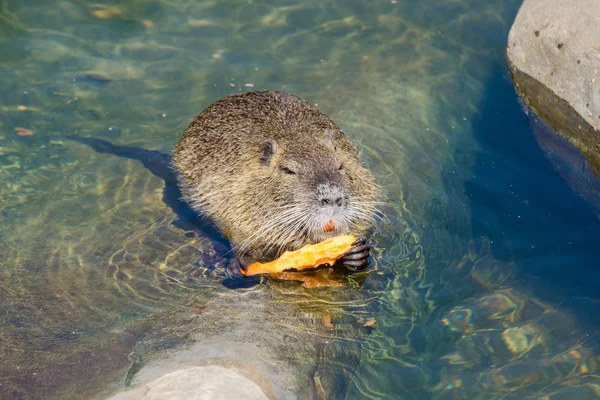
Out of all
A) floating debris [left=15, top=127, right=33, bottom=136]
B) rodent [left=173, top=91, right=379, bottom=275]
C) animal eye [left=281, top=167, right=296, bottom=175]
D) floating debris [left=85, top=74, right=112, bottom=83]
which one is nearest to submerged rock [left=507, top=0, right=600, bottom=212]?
rodent [left=173, top=91, right=379, bottom=275]

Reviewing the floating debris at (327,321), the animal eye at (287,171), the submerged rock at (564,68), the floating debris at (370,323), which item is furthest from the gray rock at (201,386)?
the submerged rock at (564,68)

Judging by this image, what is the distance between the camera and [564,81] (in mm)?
5512

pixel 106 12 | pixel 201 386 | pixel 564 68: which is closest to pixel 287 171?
pixel 201 386

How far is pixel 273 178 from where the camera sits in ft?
14.6

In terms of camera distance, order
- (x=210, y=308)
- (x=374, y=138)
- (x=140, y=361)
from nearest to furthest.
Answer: (x=140, y=361), (x=210, y=308), (x=374, y=138)

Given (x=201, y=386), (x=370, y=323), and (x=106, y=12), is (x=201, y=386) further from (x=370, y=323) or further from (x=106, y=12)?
(x=106, y=12)

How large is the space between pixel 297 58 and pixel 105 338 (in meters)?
3.95

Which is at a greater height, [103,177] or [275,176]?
[275,176]

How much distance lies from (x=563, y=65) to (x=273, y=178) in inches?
99.7

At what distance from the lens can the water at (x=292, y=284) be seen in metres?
3.71

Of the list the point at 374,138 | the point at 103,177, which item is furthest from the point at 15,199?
the point at 374,138

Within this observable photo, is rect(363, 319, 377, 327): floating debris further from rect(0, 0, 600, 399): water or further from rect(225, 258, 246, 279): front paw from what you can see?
rect(225, 258, 246, 279): front paw

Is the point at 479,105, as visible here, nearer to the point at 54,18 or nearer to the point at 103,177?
the point at 103,177

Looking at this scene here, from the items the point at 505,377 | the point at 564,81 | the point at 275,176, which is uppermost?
the point at 564,81
